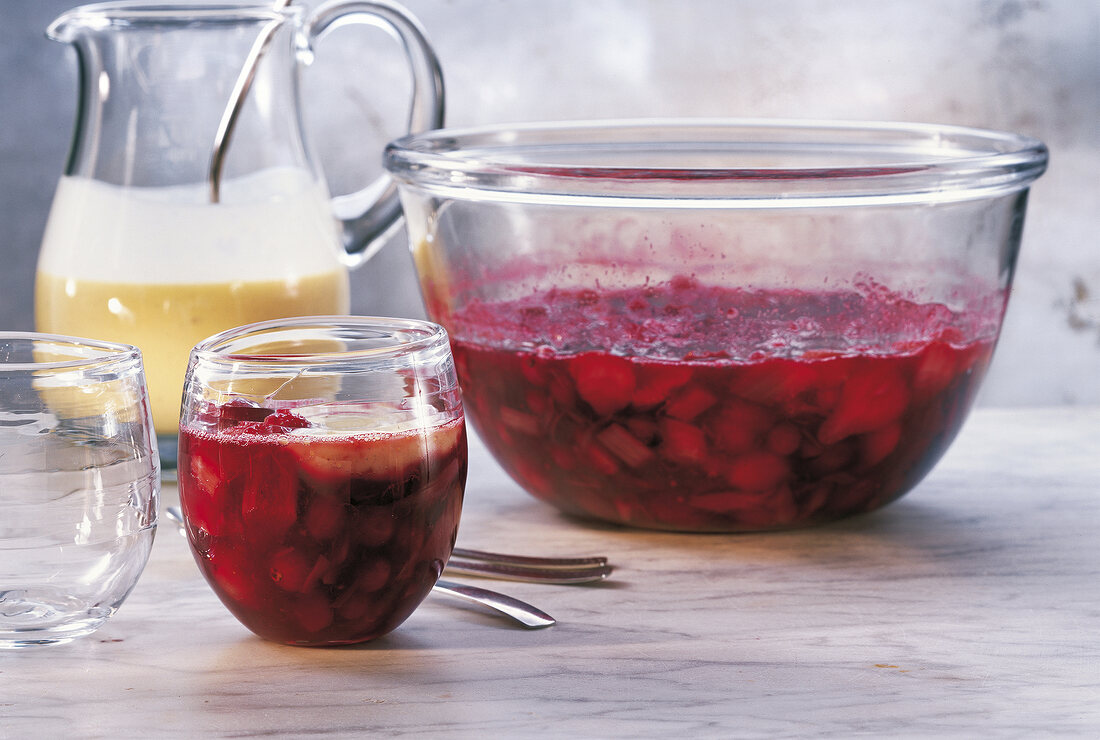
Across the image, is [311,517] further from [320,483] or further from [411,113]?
[411,113]

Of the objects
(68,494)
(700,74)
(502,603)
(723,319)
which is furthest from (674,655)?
(700,74)

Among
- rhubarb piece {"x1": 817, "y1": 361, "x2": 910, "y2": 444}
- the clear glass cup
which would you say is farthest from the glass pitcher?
rhubarb piece {"x1": 817, "y1": 361, "x2": 910, "y2": 444}

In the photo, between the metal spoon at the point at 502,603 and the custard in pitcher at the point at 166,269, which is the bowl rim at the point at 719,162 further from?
the metal spoon at the point at 502,603

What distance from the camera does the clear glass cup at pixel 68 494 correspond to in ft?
2.05

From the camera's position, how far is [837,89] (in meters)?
1.28

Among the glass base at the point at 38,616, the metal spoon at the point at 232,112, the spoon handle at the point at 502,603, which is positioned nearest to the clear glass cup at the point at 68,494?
the glass base at the point at 38,616

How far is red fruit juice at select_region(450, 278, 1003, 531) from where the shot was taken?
75 centimetres

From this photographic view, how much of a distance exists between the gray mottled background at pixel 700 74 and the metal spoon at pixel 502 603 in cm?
64

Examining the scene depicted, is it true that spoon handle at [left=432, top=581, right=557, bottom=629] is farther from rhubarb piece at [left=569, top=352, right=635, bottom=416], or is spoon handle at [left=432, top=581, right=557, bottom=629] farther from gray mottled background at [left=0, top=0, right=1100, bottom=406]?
gray mottled background at [left=0, top=0, right=1100, bottom=406]

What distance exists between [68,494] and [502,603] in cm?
23


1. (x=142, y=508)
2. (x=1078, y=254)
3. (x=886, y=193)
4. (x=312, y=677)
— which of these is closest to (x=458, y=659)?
(x=312, y=677)

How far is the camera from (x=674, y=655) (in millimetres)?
651

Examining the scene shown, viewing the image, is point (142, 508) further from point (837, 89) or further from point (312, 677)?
point (837, 89)

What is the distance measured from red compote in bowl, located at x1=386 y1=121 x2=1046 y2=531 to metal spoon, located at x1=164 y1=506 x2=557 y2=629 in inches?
4.7
